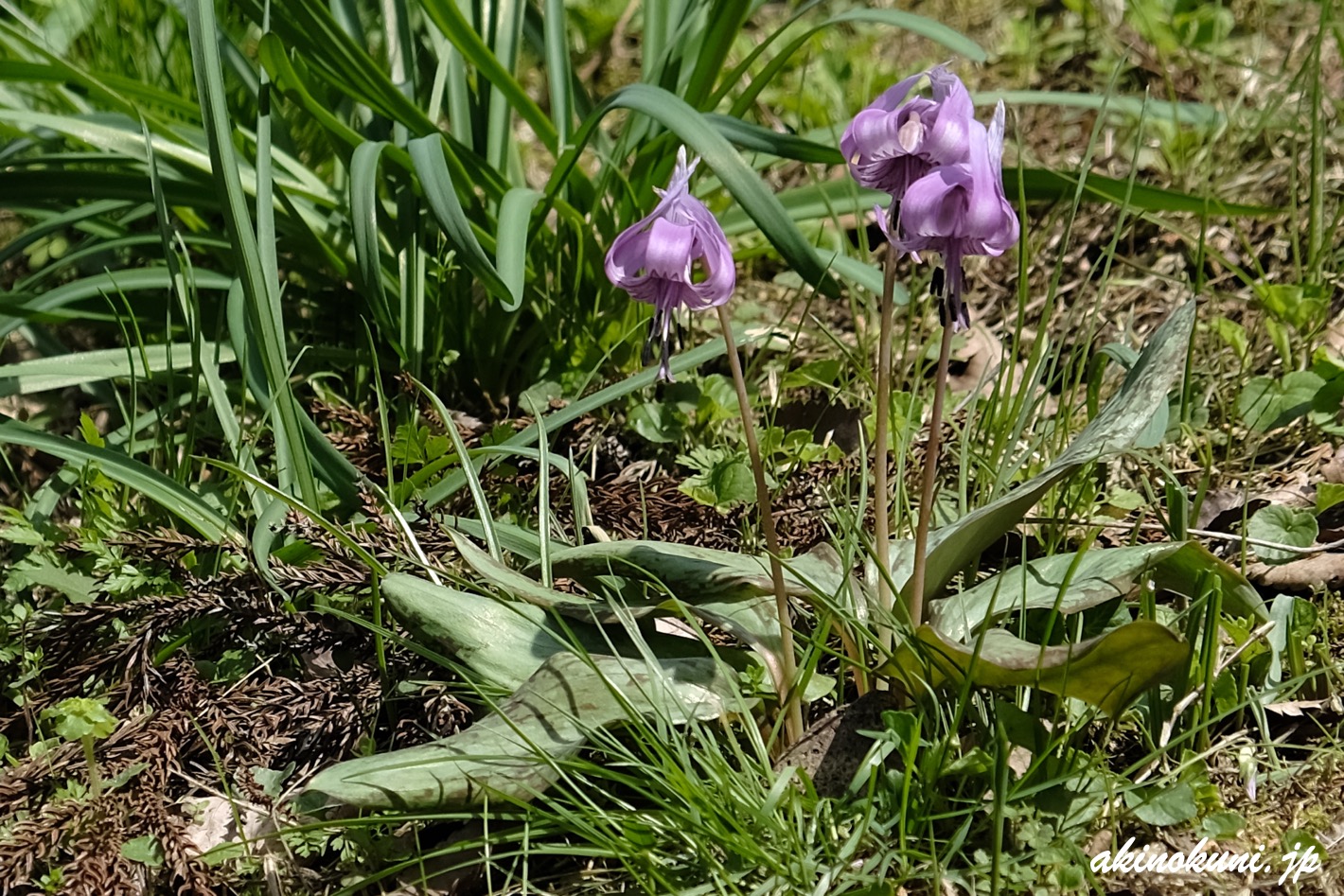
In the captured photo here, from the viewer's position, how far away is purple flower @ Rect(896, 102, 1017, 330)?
1.39 meters

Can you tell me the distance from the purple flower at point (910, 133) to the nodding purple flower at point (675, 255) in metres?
0.20

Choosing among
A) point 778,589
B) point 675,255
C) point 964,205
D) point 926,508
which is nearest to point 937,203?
point 964,205

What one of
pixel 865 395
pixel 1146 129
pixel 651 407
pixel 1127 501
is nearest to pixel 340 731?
pixel 651 407

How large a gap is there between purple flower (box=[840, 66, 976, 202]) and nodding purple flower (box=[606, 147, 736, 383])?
202 millimetres

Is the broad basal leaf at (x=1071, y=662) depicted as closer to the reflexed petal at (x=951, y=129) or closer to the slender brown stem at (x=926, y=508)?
the slender brown stem at (x=926, y=508)

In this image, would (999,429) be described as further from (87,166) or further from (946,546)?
(87,166)

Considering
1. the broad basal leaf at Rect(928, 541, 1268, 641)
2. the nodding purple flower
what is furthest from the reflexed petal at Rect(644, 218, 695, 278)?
the broad basal leaf at Rect(928, 541, 1268, 641)

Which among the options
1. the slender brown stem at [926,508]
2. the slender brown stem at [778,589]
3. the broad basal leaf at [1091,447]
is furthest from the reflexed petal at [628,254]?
the broad basal leaf at [1091,447]

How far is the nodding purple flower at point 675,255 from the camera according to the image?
145cm

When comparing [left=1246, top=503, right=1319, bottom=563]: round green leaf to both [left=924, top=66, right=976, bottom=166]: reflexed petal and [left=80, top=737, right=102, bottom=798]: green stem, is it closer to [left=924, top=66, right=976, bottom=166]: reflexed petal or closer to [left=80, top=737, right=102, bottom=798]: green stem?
[left=924, top=66, right=976, bottom=166]: reflexed petal

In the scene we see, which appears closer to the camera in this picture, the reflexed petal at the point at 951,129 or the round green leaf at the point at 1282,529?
the reflexed petal at the point at 951,129

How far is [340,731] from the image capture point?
Answer: 6.29 feet

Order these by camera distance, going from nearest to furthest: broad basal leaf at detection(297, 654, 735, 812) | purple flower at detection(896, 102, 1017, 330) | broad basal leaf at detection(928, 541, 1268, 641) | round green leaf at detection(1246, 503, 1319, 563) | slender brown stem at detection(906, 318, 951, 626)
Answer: purple flower at detection(896, 102, 1017, 330)
broad basal leaf at detection(297, 654, 735, 812)
slender brown stem at detection(906, 318, 951, 626)
broad basal leaf at detection(928, 541, 1268, 641)
round green leaf at detection(1246, 503, 1319, 563)

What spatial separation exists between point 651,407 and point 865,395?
0.46 metres
